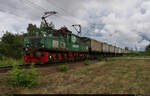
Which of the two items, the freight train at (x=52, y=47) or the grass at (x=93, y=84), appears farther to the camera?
the freight train at (x=52, y=47)

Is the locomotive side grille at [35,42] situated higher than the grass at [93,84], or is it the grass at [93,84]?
the locomotive side grille at [35,42]

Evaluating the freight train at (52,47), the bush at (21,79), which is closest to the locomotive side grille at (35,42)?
the freight train at (52,47)

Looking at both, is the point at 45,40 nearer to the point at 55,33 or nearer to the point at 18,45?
the point at 55,33

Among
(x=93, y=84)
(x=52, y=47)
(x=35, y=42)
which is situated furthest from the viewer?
(x=52, y=47)

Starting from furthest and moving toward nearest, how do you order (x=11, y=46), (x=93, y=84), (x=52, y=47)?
(x=11, y=46) → (x=52, y=47) → (x=93, y=84)

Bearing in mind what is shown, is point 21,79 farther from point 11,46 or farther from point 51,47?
point 11,46

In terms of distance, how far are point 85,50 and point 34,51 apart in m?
10.3

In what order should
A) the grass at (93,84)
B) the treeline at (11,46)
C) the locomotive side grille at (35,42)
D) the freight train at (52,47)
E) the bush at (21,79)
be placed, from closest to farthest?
the grass at (93,84), the bush at (21,79), the freight train at (52,47), the locomotive side grille at (35,42), the treeline at (11,46)

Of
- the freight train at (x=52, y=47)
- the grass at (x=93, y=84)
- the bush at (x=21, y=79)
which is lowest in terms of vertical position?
the grass at (x=93, y=84)

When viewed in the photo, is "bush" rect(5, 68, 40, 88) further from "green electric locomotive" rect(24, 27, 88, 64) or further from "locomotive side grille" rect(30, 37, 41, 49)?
"locomotive side grille" rect(30, 37, 41, 49)

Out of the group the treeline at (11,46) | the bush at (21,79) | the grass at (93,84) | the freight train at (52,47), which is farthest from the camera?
the treeline at (11,46)

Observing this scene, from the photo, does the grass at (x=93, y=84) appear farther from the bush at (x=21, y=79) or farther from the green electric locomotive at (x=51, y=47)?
the green electric locomotive at (x=51, y=47)

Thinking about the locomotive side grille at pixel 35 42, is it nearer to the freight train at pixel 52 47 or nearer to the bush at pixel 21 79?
the freight train at pixel 52 47

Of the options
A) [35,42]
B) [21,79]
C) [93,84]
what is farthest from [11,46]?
[93,84]
